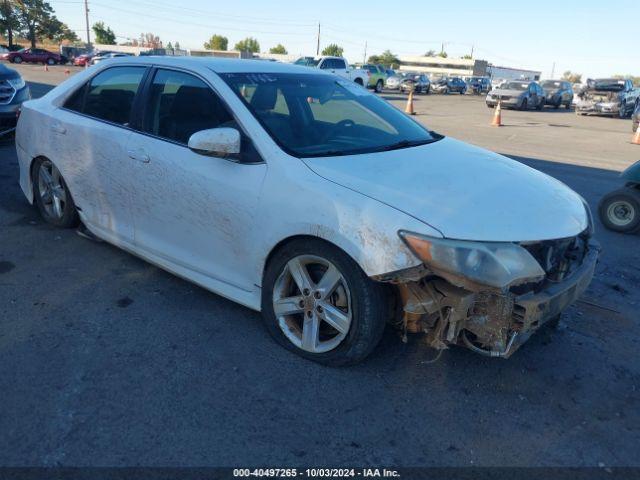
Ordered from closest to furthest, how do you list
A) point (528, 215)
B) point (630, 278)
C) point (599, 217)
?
point (528, 215)
point (630, 278)
point (599, 217)

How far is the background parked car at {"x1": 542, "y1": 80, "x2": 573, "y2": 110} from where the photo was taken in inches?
1225

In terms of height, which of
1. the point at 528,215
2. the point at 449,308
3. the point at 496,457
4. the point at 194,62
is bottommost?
the point at 496,457

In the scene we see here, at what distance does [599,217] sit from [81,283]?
563 cm

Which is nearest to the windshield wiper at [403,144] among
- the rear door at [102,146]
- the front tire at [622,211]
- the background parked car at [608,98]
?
the rear door at [102,146]

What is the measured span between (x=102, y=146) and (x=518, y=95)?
2679cm

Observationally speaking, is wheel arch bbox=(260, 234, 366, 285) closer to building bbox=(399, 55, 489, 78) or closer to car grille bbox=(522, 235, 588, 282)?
car grille bbox=(522, 235, 588, 282)

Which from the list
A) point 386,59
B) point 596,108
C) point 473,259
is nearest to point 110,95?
point 473,259

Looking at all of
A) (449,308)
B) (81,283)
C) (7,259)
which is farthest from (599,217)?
(7,259)

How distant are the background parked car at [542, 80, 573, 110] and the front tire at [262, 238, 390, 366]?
31669mm

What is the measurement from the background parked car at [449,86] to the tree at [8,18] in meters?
60.1

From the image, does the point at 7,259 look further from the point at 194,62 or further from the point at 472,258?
the point at 472,258

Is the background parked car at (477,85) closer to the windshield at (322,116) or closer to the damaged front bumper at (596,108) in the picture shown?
the damaged front bumper at (596,108)

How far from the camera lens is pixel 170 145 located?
3.54 meters

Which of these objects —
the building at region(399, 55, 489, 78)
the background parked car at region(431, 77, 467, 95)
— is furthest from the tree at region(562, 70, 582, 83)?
the background parked car at region(431, 77, 467, 95)
